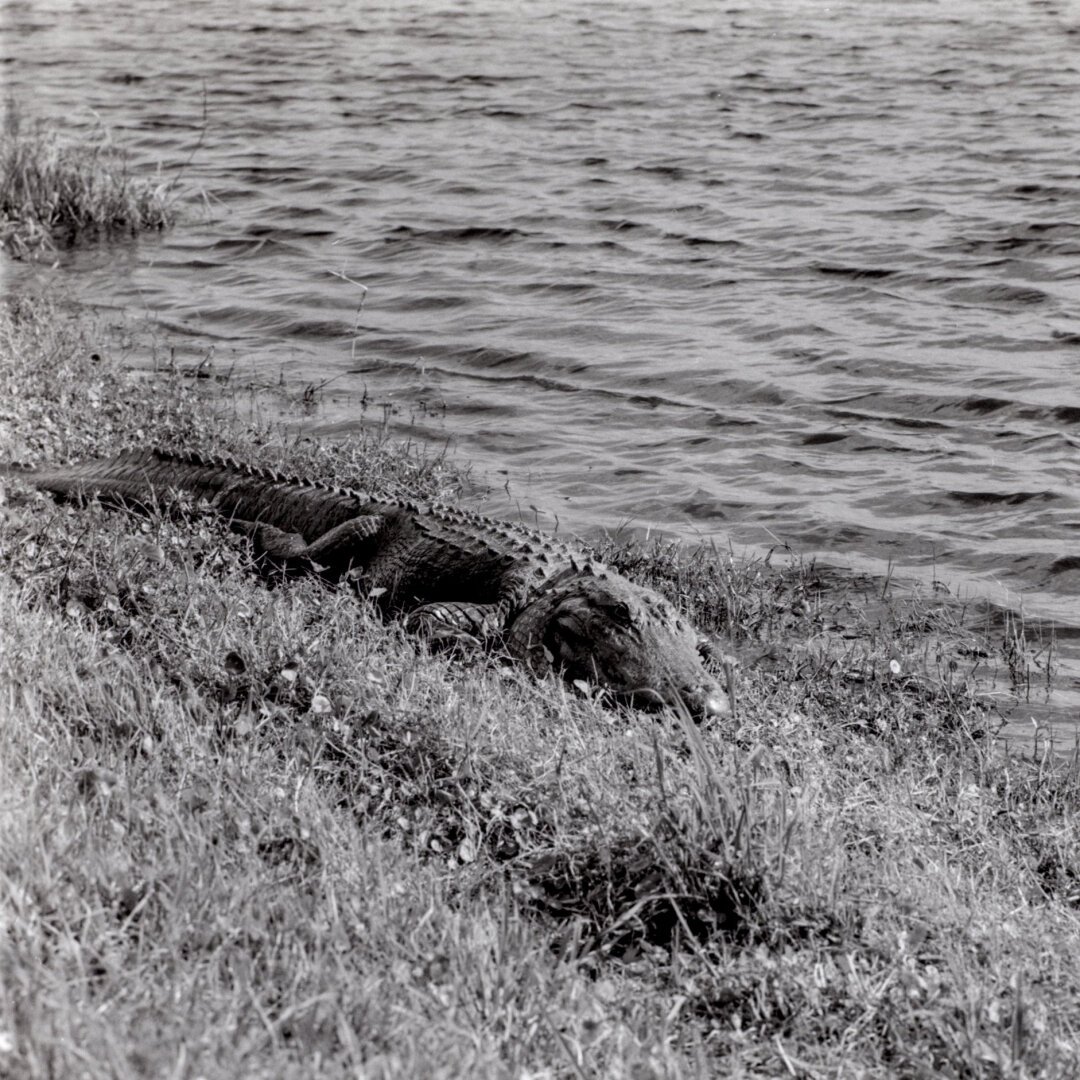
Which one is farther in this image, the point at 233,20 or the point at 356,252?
the point at 233,20

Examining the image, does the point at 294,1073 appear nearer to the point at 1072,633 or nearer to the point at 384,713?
the point at 384,713

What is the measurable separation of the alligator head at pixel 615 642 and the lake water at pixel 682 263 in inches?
70.2

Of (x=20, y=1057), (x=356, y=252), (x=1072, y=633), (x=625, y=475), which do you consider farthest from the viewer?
(x=356, y=252)

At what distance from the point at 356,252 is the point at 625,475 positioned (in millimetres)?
5563

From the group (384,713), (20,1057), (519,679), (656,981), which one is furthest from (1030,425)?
(20,1057)

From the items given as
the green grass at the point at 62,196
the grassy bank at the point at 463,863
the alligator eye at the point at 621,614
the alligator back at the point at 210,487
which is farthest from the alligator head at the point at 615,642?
the green grass at the point at 62,196

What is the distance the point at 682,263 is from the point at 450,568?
6366 mm

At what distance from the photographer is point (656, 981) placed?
3.28 meters

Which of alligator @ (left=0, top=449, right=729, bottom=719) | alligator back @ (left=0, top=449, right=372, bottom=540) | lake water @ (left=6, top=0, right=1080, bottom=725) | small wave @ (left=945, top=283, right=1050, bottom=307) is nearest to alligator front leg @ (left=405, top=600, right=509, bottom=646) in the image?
alligator @ (left=0, top=449, right=729, bottom=719)

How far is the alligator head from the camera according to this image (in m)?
5.23

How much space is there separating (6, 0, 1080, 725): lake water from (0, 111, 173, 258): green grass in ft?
1.09

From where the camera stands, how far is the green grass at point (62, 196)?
11859 mm

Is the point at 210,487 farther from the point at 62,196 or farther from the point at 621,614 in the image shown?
the point at 62,196

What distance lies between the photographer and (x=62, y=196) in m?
12.5
